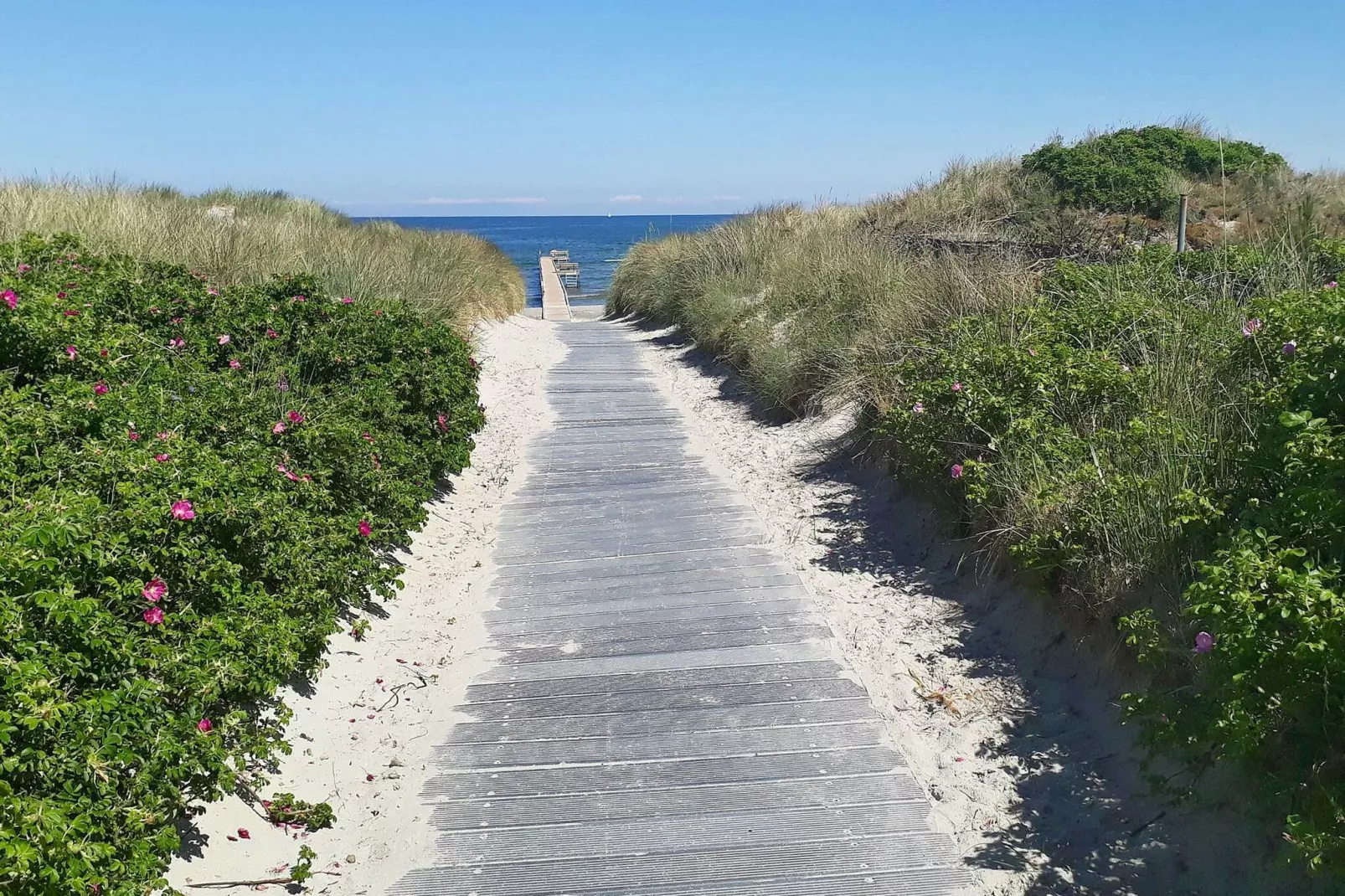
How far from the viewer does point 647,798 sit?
3.52 meters

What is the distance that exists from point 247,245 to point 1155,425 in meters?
8.70

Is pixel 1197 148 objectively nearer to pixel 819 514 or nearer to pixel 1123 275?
pixel 1123 275

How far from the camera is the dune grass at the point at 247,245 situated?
922cm

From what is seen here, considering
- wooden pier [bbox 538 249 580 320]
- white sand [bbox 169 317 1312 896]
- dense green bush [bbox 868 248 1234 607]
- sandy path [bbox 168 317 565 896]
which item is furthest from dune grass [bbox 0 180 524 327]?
wooden pier [bbox 538 249 580 320]

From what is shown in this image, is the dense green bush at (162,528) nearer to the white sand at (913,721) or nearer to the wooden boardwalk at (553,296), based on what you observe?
the white sand at (913,721)

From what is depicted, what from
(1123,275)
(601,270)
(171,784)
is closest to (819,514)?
(1123,275)

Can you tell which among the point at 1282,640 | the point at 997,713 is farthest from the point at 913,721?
the point at 1282,640

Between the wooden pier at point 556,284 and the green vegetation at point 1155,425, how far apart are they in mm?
13443

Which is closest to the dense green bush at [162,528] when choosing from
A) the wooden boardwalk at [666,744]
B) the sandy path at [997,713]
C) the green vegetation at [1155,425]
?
the wooden boardwalk at [666,744]

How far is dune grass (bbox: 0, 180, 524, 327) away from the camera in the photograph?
9.22 meters

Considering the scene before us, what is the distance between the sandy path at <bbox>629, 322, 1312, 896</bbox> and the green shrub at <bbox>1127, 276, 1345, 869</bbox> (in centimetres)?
28

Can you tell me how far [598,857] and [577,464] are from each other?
4742 millimetres

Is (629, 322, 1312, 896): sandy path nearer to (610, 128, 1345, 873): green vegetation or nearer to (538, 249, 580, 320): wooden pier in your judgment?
(610, 128, 1345, 873): green vegetation

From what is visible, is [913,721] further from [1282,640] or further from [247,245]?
[247,245]
